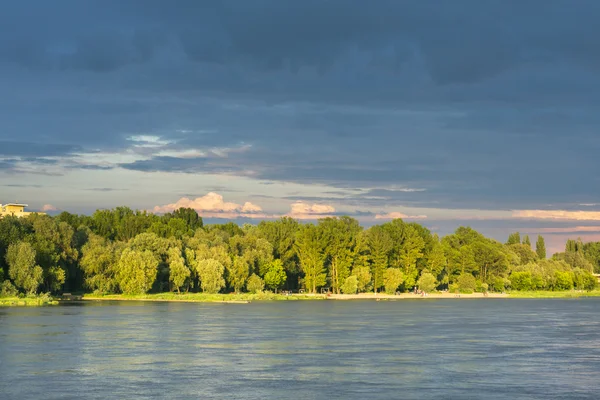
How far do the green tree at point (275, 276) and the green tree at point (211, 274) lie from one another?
39.7 ft

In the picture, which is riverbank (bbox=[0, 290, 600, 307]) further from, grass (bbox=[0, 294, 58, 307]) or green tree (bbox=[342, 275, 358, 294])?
green tree (bbox=[342, 275, 358, 294])

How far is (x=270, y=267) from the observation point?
121500mm

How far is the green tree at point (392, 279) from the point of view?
129 m

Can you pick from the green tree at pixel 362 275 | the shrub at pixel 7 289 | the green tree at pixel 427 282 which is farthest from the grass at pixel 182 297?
the green tree at pixel 427 282

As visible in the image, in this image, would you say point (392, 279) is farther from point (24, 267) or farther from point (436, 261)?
point (24, 267)

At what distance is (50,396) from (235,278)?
84.7 m

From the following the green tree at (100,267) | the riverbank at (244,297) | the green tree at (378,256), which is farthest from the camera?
the green tree at (378,256)

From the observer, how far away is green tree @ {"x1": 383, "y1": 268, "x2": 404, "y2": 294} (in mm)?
129375

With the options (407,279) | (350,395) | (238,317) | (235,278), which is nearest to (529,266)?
(407,279)

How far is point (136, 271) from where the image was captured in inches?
4114

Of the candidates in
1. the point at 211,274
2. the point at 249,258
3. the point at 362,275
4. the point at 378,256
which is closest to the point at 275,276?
the point at 249,258

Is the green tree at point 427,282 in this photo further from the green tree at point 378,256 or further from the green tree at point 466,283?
the green tree at point 466,283

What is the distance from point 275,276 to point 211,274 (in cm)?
1518

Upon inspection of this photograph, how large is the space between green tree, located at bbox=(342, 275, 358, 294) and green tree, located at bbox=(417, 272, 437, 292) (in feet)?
47.5
